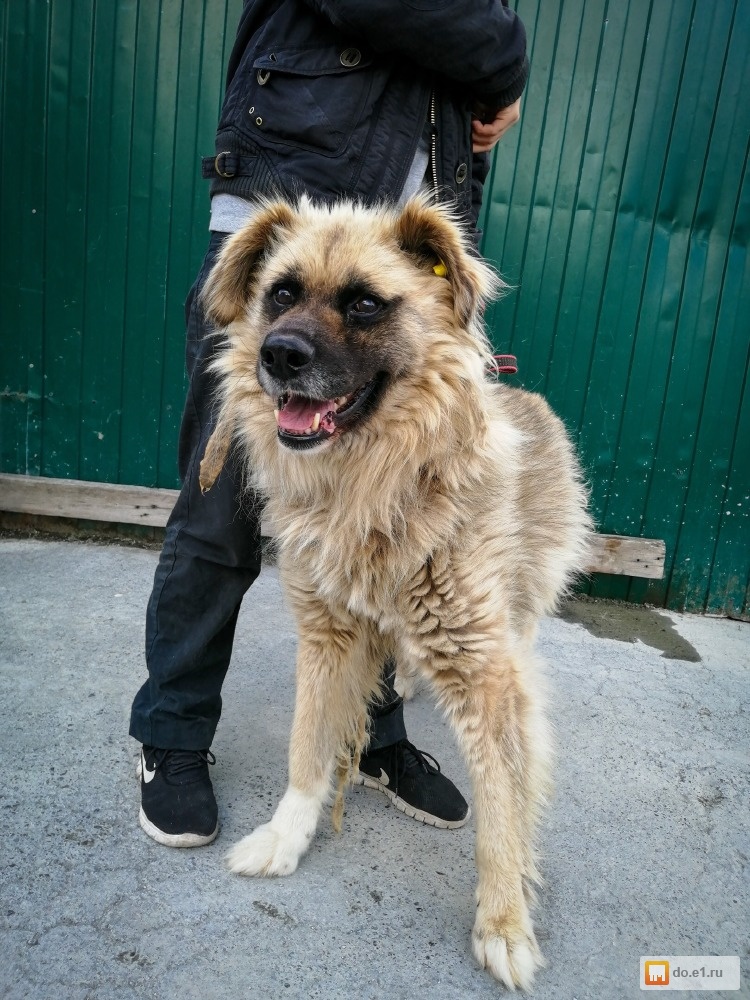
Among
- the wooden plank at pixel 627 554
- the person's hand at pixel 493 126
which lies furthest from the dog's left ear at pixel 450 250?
the wooden plank at pixel 627 554

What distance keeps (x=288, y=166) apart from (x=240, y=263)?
30 centimetres

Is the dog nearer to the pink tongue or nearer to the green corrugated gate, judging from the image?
the pink tongue

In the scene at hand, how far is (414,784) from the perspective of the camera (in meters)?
2.25

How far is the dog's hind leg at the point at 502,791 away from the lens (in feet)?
5.66

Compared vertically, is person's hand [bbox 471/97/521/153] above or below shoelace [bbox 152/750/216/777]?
above

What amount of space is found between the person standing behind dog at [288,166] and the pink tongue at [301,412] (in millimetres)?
389

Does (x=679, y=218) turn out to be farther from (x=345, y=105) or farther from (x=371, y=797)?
(x=371, y=797)

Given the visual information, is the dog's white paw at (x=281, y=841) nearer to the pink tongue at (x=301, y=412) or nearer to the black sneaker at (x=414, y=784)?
the black sneaker at (x=414, y=784)

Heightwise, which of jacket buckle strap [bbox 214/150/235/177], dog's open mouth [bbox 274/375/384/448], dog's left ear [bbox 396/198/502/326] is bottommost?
dog's open mouth [bbox 274/375/384/448]

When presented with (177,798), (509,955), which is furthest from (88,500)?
(509,955)

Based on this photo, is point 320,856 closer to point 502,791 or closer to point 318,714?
point 318,714

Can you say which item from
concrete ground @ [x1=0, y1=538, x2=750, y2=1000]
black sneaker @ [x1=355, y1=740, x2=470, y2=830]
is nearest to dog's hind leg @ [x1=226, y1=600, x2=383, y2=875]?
concrete ground @ [x1=0, y1=538, x2=750, y2=1000]

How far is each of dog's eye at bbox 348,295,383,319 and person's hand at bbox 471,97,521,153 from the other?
2.55 ft

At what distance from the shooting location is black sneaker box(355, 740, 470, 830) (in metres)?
2.21
